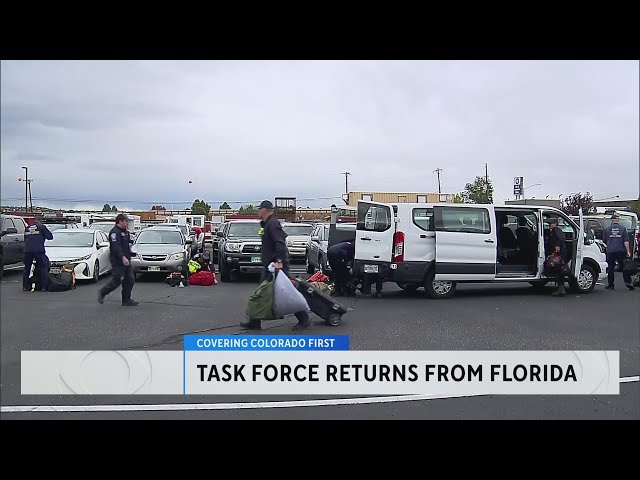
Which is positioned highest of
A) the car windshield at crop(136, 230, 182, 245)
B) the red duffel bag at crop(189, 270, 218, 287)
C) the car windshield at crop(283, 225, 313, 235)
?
the car windshield at crop(283, 225, 313, 235)

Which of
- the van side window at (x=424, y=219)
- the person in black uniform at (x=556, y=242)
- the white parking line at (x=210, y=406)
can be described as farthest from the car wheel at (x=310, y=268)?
the person in black uniform at (x=556, y=242)

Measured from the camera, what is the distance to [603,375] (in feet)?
8.47

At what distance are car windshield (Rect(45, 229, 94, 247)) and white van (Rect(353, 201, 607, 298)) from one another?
2.42m

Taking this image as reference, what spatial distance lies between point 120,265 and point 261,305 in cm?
95

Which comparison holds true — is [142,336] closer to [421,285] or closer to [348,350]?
[348,350]

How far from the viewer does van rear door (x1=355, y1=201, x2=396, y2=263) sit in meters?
3.62

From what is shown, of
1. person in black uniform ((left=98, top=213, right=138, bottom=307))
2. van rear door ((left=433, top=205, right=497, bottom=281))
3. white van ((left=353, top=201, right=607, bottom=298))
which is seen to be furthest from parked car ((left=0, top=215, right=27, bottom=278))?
van rear door ((left=433, top=205, right=497, bottom=281))

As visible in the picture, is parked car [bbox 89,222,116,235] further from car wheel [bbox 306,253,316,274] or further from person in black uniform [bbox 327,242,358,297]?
person in black uniform [bbox 327,242,358,297]

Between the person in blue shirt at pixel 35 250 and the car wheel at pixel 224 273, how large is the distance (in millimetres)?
1471

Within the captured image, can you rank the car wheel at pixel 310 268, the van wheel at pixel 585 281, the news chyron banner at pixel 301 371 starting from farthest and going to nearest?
the van wheel at pixel 585 281 < the car wheel at pixel 310 268 < the news chyron banner at pixel 301 371

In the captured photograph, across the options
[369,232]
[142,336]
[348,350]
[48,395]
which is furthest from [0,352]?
[369,232]

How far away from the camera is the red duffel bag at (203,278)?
4059 millimetres

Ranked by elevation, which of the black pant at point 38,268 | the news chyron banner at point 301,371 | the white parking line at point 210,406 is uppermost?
the black pant at point 38,268

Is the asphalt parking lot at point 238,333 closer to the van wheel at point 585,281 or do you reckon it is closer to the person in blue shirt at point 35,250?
the person in blue shirt at point 35,250
